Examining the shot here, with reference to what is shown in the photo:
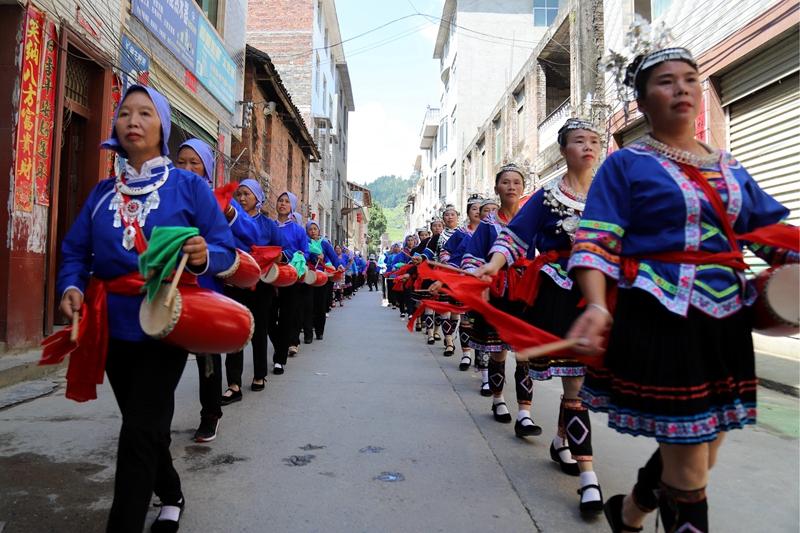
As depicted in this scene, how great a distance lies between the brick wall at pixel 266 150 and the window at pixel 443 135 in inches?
694

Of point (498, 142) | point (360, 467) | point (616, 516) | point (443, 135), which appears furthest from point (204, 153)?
point (443, 135)

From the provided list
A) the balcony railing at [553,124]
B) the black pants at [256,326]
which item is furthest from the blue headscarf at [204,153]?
the balcony railing at [553,124]

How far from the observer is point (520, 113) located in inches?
802

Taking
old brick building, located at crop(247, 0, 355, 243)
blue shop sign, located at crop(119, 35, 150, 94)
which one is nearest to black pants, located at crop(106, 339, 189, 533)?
blue shop sign, located at crop(119, 35, 150, 94)

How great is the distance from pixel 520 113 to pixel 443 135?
59.0 ft

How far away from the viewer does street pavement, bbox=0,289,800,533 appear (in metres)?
2.73

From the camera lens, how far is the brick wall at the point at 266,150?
46.9 feet

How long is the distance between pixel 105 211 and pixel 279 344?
4.14 meters

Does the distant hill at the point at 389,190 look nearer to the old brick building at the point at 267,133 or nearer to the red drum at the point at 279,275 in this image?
the old brick building at the point at 267,133

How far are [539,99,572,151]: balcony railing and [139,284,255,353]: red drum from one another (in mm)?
13527

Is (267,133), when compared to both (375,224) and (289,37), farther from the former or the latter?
(375,224)

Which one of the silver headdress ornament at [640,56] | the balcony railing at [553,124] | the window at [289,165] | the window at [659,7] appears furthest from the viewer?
the window at [289,165]

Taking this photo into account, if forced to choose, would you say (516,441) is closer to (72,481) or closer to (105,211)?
(72,481)

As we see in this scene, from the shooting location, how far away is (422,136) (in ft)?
146
